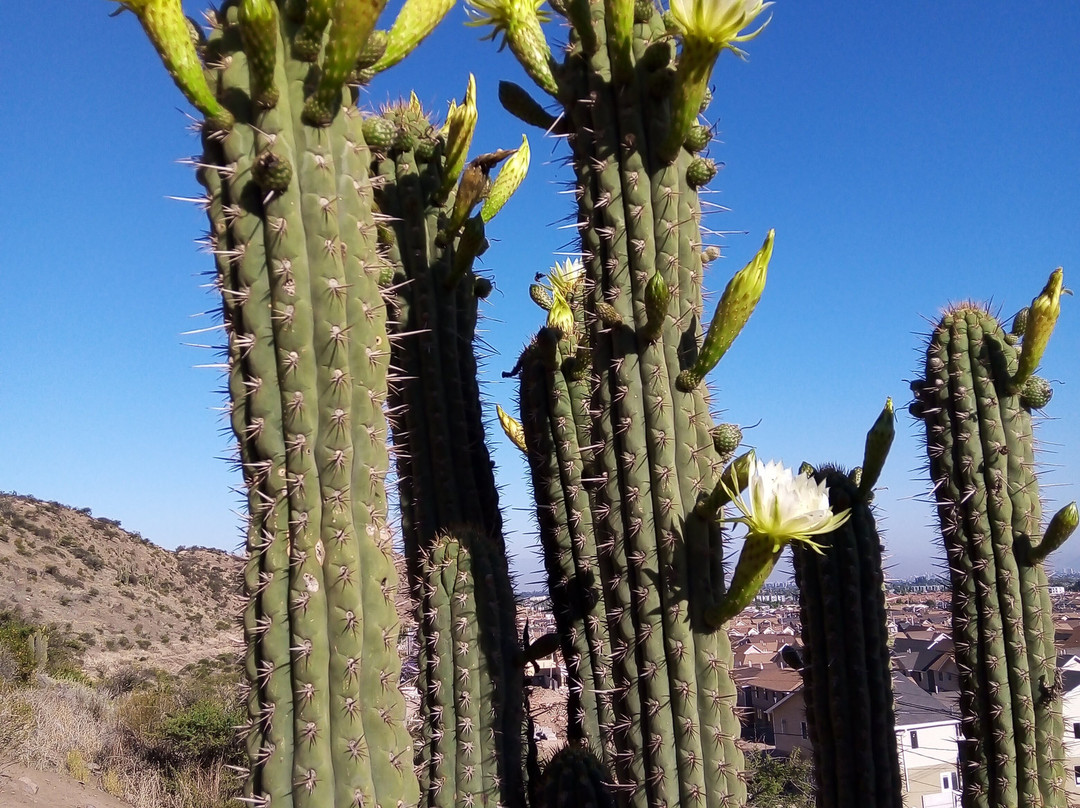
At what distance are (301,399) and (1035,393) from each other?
3.40 m

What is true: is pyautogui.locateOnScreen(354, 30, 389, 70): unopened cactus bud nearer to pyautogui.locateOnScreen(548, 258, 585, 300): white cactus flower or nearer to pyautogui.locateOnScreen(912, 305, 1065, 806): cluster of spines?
pyautogui.locateOnScreen(548, 258, 585, 300): white cactus flower

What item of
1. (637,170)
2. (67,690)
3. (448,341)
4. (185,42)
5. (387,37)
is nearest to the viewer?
(185,42)

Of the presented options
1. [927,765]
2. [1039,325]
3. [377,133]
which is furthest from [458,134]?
[927,765]

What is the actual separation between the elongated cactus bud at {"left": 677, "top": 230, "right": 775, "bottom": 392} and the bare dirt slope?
788 inches

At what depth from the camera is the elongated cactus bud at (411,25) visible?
8.70ft

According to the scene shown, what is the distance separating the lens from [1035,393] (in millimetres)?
3883

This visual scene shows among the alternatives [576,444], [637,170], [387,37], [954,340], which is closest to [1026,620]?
[954,340]

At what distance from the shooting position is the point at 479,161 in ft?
11.5

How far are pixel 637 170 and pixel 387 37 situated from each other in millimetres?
902

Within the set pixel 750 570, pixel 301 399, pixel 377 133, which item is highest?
pixel 377 133

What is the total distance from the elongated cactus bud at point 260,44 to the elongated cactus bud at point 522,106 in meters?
1.04

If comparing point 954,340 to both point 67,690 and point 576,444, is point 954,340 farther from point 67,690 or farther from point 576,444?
point 67,690

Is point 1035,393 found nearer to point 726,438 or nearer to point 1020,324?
point 1020,324

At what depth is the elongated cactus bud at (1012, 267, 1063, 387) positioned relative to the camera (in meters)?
3.68
